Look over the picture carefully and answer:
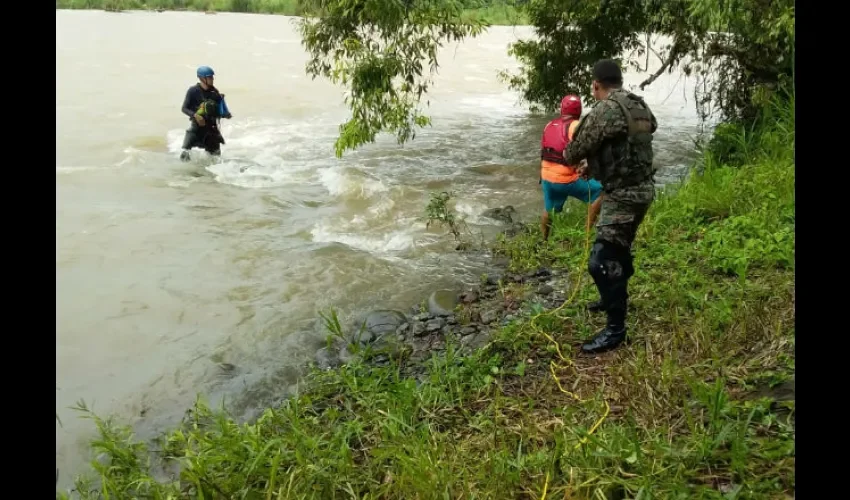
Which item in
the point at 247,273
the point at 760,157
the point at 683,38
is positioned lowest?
the point at 247,273

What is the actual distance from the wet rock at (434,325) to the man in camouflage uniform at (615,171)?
1470 millimetres

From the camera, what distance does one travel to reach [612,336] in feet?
13.4

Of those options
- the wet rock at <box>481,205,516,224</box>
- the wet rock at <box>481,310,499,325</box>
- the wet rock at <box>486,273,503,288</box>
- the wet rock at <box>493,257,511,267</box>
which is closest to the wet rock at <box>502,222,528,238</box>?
the wet rock at <box>481,205,516,224</box>

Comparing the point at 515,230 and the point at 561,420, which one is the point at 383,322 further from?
the point at 515,230

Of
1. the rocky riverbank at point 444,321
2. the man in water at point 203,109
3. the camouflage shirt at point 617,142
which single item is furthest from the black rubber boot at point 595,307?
the man in water at point 203,109

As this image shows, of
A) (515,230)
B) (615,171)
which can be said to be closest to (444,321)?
(615,171)

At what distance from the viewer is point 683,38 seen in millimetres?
9125

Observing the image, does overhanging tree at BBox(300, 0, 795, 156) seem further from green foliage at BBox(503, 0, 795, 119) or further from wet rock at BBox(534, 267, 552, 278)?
wet rock at BBox(534, 267, 552, 278)

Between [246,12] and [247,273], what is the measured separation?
100 feet

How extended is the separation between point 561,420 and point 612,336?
987 millimetres

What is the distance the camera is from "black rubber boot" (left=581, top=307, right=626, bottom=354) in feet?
13.4

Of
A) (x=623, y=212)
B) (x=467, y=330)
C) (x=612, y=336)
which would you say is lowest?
(x=467, y=330)
